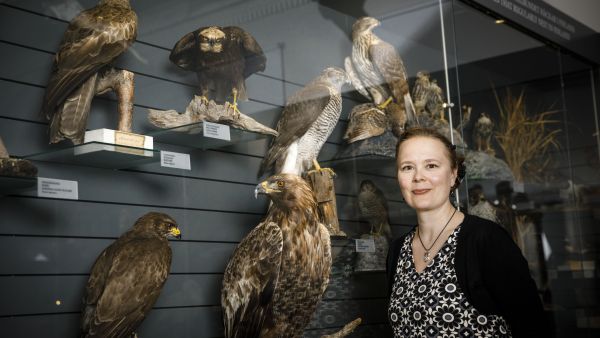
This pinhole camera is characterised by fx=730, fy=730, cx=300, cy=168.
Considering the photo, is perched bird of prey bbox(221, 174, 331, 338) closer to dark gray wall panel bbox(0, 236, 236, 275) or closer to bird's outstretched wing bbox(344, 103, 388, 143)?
dark gray wall panel bbox(0, 236, 236, 275)

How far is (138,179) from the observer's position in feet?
8.66

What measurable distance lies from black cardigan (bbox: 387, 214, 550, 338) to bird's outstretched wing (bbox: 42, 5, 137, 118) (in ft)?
4.53

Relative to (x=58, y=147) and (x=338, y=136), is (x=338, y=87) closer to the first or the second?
(x=338, y=136)

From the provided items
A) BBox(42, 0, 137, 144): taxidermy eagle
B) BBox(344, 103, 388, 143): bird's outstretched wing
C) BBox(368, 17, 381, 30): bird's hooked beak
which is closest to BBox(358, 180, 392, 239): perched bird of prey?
BBox(344, 103, 388, 143): bird's outstretched wing

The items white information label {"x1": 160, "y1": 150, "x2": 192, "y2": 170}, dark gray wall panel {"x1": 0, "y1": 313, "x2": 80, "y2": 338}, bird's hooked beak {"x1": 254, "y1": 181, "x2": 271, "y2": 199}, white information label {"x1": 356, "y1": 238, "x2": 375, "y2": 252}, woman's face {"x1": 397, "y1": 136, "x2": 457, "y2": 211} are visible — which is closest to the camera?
dark gray wall panel {"x1": 0, "y1": 313, "x2": 80, "y2": 338}

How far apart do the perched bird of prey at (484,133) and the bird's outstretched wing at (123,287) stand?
8.15 ft

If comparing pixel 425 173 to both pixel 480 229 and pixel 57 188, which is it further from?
pixel 57 188

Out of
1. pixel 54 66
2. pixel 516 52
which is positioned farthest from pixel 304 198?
pixel 516 52

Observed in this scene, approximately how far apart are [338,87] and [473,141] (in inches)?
48.0

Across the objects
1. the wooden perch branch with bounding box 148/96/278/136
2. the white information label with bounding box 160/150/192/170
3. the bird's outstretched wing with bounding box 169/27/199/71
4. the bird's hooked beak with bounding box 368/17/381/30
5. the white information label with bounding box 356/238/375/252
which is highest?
the bird's hooked beak with bounding box 368/17/381/30

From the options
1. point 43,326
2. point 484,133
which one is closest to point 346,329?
point 43,326

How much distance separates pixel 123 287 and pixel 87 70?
0.75 m

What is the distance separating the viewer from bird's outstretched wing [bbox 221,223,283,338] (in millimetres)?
2760

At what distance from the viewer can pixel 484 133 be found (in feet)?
14.8
